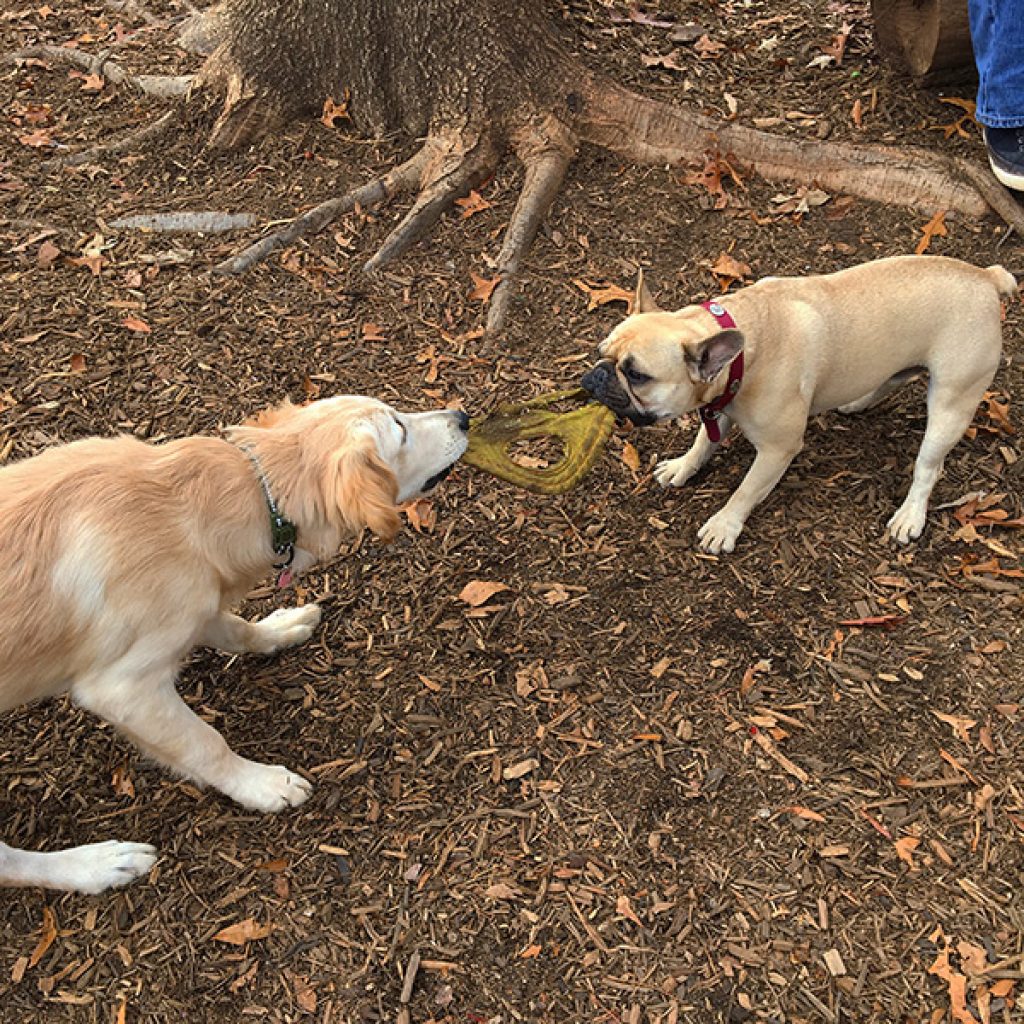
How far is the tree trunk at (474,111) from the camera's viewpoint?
5.63 meters

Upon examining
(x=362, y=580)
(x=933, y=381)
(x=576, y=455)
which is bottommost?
(x=362, y=580)

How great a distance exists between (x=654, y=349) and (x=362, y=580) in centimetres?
177

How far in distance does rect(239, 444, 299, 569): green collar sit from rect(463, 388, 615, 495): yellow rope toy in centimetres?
139

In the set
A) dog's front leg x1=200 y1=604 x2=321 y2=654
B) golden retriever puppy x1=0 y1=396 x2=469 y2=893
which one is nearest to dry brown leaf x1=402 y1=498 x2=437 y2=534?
dog's front leg x1=200 y1=604 x2=321 y2=654

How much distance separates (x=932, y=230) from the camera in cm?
552

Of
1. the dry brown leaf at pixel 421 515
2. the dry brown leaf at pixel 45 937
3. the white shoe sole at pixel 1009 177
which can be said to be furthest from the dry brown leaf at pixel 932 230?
the dry brown leaf at pixel 45 937

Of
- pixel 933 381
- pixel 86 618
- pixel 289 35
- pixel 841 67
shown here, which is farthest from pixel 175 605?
pixel 841 67

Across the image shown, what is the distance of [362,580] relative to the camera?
4.41 m

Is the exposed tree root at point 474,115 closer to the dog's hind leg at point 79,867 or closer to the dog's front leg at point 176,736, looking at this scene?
the dog's front leg at point 176,736

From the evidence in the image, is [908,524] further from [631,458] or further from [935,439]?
[631,458]

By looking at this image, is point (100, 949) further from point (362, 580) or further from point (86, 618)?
point (362, 580)

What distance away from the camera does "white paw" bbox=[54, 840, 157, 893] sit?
3400 millimetres

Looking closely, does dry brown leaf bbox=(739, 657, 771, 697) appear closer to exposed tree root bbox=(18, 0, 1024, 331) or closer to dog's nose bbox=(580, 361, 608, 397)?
dog's nose bbox=(580, 361, 608, 397)

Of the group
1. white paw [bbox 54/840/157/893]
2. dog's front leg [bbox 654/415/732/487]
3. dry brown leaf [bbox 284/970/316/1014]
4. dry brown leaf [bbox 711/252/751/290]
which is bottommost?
dry brown leaf [bbox 284/970/316/1014]
